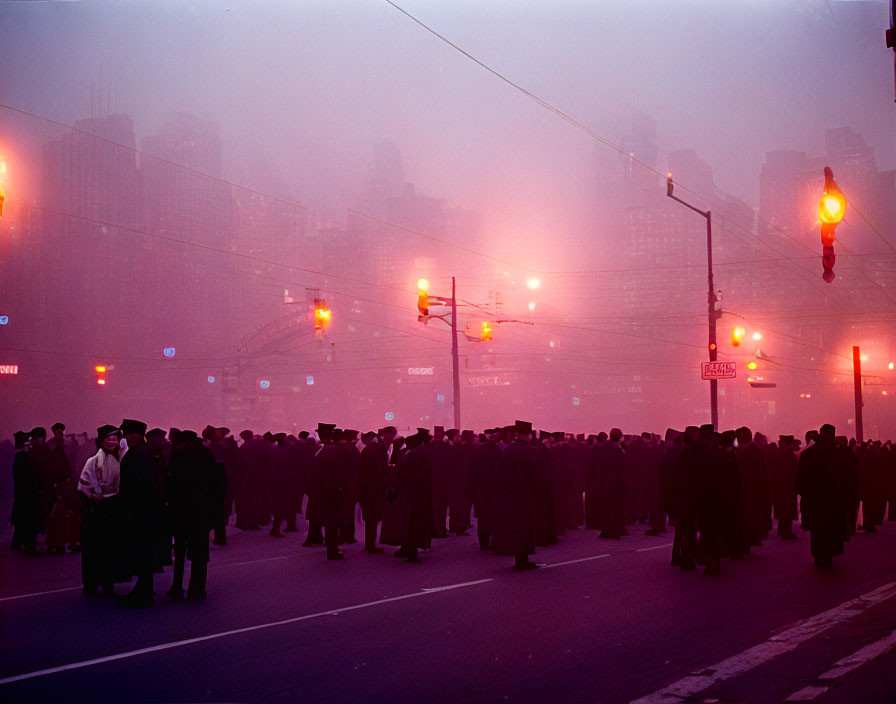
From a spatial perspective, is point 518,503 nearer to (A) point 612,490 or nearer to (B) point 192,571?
(B) point 192,571

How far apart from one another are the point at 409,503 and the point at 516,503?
206 cm

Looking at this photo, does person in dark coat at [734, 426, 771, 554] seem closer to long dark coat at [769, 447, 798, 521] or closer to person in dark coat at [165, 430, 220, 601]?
long dark coat at [769, 447, 798, 521]

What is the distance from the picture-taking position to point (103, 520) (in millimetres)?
11180

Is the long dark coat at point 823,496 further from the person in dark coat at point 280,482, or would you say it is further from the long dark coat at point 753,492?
the person in dark coat at point 280,482

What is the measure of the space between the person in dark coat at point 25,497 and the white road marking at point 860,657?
41.8ft

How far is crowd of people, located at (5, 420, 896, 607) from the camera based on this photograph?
36.1 ft

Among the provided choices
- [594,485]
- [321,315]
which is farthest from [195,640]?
[321,315]

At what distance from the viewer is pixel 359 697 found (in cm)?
639

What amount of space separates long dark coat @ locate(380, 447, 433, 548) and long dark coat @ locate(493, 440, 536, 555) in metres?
1.38

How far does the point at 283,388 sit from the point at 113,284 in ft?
143

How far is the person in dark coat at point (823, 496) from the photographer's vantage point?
535 inches

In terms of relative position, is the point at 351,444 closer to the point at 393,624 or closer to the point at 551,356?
the point at 393,624

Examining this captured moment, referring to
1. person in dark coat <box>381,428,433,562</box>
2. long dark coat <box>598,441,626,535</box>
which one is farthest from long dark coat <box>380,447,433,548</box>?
long dark coat <box>598,441,626,535</box>

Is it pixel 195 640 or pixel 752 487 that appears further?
pixel 752 487
